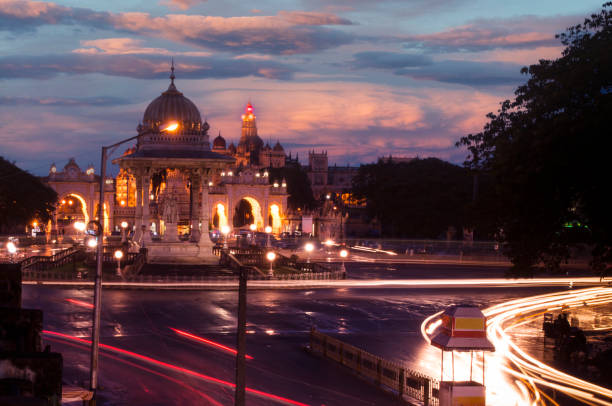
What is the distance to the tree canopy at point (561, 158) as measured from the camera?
85.2 ft

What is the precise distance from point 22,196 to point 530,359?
258ft

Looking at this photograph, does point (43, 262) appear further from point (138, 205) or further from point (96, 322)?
point (96, 322)

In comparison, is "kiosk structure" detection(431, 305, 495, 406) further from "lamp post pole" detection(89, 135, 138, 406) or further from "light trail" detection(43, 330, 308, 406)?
"lamp post pole" detection(89, 135, 138, 406)

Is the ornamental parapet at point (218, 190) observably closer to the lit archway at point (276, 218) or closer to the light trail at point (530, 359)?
the lit archway at point (276, 218)

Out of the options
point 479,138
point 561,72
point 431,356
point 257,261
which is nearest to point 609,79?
point 561,72

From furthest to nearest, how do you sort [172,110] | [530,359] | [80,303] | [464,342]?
[172,110], [80,303], [530,359], [464,342]

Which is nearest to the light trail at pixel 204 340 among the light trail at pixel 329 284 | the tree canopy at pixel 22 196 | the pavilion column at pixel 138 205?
the light trail at pixel 329 284

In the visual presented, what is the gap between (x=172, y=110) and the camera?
209 feet

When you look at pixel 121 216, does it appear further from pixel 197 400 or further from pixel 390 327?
pixel 197 400

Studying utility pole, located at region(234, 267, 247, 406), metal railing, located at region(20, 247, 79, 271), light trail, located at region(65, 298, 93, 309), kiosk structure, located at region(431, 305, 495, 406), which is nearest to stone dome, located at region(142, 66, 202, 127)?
metal railing, located at region(20, 247, 79, 271)

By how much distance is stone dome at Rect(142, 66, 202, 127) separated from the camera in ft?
208

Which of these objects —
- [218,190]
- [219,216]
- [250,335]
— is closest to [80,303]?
[250,335]

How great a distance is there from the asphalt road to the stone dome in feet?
76.9

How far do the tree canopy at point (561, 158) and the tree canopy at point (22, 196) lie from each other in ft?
212
